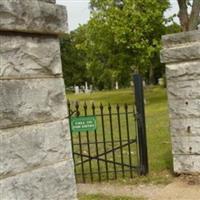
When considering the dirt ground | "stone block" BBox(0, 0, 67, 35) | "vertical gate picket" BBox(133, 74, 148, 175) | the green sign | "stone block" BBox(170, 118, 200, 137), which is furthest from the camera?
"vertical gate picket" BBox(133, 74, 148, 175)

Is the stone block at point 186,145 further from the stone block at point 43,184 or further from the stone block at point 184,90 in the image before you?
the stone block at point 43,184

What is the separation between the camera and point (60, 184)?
339cm

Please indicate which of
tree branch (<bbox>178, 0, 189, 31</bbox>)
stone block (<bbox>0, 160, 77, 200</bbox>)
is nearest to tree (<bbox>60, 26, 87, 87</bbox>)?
tree branch (<bbox>178, 0, 189, 31</bbox>)

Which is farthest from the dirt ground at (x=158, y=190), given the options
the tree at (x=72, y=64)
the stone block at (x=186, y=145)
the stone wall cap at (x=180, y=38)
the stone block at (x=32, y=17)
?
the tree at (x=72, y=64)

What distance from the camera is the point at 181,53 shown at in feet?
22.4

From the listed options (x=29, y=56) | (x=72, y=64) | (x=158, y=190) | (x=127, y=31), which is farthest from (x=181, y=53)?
(x=72, y=64)

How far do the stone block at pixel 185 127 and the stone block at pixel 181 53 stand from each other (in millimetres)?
922

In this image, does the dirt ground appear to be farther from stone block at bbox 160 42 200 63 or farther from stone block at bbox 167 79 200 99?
stone block at bbox 160 42 200 63

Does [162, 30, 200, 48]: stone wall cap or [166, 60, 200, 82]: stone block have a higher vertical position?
[162, 30, 200, 48]: stone wall cap

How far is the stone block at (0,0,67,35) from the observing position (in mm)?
2949

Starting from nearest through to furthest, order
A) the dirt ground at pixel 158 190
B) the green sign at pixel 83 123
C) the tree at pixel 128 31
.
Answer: the dirt ground at pixel 158 190 → the green sign at pixel 83 123 → the tree at pixel 128 31

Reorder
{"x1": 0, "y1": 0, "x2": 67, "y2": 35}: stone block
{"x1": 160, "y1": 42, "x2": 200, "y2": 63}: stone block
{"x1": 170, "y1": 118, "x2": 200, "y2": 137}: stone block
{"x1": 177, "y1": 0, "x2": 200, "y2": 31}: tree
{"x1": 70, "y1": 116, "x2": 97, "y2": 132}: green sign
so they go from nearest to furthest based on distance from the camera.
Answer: {"x1": 0, "y1": 0, "x2": 67, "y2": 35}: stone block
{"x1": 160, "y1": 42, "x2": 200, "y2": 63}: stone block
{"x1": 170, "y1": 118, "x2": 200, "y2": 137}: stone block
{"x1": 70, "y1": 116, "x2": 97, "y2": 132}: green sign
{"x1": 177, "y1": 0, "x2": 200, "y2": 31}: tree

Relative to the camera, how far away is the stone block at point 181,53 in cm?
670

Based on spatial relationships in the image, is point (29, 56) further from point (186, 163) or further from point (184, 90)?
point (186, 163)
